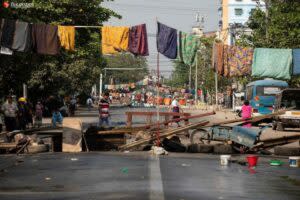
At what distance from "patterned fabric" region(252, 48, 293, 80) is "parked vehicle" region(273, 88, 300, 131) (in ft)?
15.8

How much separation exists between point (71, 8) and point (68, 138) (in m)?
27.8

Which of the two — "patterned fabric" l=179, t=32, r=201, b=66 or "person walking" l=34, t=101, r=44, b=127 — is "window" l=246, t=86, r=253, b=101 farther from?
"patterned fabric" l=179, t=32, r=201, b=66

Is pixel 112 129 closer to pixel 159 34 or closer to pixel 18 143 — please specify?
pixel 18 143

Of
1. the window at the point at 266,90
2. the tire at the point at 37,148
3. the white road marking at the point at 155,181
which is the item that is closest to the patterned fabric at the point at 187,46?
the tire at the point at 37,148

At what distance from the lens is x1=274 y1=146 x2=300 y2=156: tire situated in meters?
25.8

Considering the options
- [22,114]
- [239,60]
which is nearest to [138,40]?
[239,60]

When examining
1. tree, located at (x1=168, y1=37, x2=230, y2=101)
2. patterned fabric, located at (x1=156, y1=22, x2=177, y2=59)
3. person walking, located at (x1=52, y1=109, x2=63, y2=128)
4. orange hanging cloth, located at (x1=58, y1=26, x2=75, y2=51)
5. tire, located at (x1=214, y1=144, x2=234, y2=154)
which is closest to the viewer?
tire, located at (x1=214, y1=144, x2=234, y2=154)

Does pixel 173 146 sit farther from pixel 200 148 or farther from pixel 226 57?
pixel 226 57

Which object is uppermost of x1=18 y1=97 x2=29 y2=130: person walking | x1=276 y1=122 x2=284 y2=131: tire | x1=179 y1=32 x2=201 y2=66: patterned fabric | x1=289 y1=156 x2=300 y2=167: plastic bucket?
x1=179 y1=32 x2=201 y2=66: patterned fabric

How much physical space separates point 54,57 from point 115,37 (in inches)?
597

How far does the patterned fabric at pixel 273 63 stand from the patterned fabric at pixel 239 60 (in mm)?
291

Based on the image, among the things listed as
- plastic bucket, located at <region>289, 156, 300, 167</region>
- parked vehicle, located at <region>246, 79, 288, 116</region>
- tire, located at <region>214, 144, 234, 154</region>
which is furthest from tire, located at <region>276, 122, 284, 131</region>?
plastic bucket, located at <region>289, 156, 300, 167</region>

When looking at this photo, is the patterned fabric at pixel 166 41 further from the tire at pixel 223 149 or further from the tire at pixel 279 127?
the tire at pixel 223 149

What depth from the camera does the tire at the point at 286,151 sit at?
2580 cm
